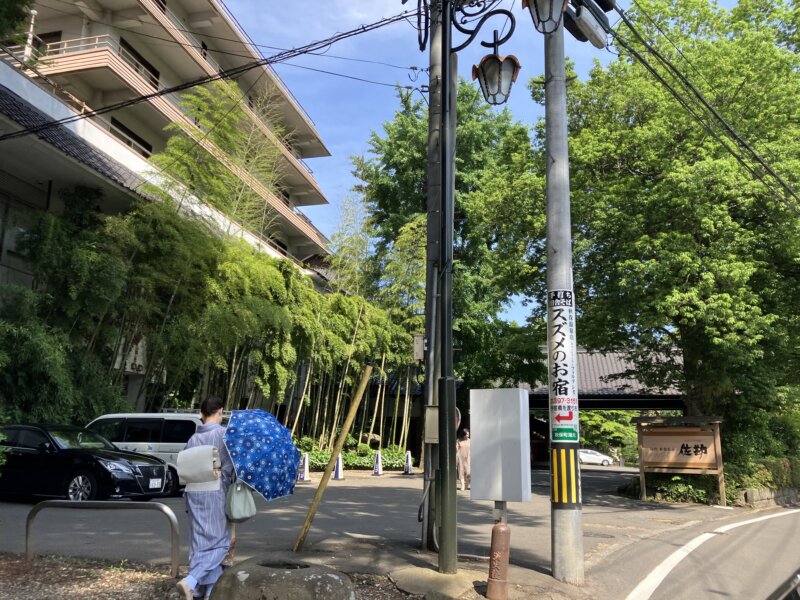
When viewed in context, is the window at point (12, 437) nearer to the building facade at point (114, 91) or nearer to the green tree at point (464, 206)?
the building facade at point (114, 91)

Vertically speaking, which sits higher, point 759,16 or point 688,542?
point 759,16

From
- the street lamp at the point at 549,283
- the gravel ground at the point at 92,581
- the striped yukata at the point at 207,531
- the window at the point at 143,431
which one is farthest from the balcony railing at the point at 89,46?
the striped yukata at the point at 207,531

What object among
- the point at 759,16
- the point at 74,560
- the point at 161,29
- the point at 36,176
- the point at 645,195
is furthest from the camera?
the point at 161,29

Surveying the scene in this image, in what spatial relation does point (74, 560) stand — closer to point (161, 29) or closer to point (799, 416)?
point (161, 29)

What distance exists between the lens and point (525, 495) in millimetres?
5379

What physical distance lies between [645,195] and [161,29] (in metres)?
16.4

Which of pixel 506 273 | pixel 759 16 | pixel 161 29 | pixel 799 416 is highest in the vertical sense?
pixel 161 29

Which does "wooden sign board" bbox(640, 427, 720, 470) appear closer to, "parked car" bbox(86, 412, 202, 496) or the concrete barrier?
the concrete barrier

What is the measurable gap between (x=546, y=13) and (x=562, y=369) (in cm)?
386

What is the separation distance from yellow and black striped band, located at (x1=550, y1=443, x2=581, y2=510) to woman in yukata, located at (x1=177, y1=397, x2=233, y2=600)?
3.19m

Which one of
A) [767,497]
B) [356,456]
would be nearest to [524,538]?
[767,497]

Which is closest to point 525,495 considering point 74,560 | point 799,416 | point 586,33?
point 74,560

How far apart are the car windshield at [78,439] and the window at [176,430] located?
6.04 ft

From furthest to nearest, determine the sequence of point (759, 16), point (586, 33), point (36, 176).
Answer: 1. point (759, 16)
2. point (36, 176)
3. point (586, 33)
